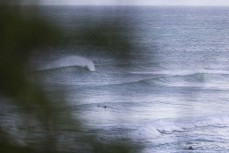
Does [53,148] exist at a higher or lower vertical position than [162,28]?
lower

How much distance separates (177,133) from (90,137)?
8 centimetres

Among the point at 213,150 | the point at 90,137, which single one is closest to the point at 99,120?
the point at 90,137

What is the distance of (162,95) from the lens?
0.38 meters

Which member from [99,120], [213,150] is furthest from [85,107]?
[213,150]

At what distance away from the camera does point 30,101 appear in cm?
31

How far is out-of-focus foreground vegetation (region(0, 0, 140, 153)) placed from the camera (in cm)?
30

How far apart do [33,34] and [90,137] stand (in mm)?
90

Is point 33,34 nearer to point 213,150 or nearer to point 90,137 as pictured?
point 90,137

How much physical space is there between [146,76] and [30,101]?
9 centimetres

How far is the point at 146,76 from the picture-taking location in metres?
0.33

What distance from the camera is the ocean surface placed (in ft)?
1.03

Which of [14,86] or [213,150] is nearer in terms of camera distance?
[14,86]

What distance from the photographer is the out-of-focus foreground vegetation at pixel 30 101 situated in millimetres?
299

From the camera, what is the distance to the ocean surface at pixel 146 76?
313 mm
